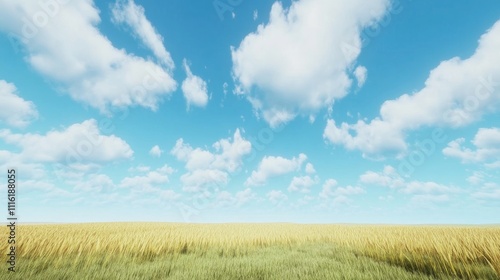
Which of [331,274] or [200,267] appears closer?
[331,274]

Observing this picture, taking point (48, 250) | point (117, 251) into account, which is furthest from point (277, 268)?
point (48, 250)

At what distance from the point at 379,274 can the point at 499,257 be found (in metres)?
2.42

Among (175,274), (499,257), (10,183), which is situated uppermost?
(10,183)

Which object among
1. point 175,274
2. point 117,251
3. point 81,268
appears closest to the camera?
point 175,274

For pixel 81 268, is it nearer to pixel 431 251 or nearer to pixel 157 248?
pixel 157 248

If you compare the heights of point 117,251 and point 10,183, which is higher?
point 10,183

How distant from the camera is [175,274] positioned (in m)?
5.46

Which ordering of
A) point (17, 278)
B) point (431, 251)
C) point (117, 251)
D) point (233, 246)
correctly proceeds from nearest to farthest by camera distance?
point (17, 278) → point (431, 251) → point (117, 251) → point (233, 246)

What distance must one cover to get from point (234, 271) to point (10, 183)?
21.8 feet

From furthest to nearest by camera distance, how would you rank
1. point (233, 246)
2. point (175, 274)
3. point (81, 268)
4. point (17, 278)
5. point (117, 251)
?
point (233, 246)
point (117, 251)
point (81, 268)
point (175, 274)
point (17, 278)

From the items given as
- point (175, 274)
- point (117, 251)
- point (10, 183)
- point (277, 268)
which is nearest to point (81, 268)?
point (117, 251)

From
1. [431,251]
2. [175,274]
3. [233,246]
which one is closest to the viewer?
[175,274]

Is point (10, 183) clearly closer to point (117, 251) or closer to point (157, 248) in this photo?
point (117, 251)

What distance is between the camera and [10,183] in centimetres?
702
